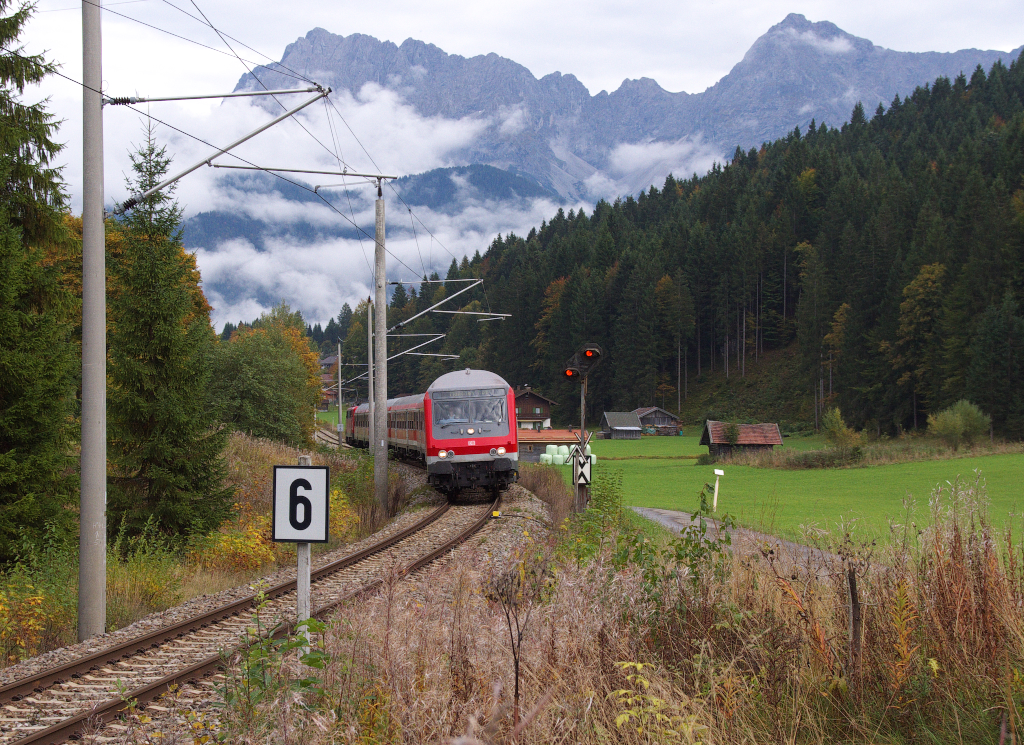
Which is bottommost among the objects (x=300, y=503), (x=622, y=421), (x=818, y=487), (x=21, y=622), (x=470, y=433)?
(x=818, y=487)

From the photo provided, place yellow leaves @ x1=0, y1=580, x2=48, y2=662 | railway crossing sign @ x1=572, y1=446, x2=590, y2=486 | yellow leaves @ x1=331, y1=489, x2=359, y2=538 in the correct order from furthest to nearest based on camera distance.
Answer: yellow leaves @ x1=331, y1=489, x2=359, y2=538
railway crossing sign @ x1=572, y1=446, x2=590, y2=486
yellow leaves @ x1=0, y1=580, x2=48, y2=662

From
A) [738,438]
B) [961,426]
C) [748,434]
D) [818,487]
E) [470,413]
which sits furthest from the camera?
[748,434]

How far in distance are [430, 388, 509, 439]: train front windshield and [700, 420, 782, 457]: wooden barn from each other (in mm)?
37863

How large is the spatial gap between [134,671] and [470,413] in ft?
51.2

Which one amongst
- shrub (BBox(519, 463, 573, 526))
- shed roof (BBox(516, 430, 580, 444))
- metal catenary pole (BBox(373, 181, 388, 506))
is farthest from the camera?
shed roof (BBox(516, 430, 580, 444))

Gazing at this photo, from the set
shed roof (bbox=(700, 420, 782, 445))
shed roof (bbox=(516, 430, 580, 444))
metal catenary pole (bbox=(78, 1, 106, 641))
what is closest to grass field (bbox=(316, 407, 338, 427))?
shed roof (bbox=(516, 430, 580, 444))

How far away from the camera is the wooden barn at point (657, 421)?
90.4 meters

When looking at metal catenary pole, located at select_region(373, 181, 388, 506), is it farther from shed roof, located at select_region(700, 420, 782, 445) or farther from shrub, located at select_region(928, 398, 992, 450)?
shrub, located at select_region(928, 398, 992, 450)

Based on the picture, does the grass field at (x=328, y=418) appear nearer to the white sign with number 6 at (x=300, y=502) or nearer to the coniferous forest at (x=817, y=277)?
the coniferous forest at (x=817, y=277)

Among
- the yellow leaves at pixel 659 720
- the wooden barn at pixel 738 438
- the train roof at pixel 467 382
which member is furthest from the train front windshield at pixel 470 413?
the wooden barn at pixel 738 438

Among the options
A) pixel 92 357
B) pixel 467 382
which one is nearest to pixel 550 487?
pixel 467 382

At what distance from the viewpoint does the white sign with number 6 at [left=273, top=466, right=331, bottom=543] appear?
5312 mm

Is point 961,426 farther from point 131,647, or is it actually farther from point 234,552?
point 131,647

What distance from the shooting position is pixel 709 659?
455 centimetres
